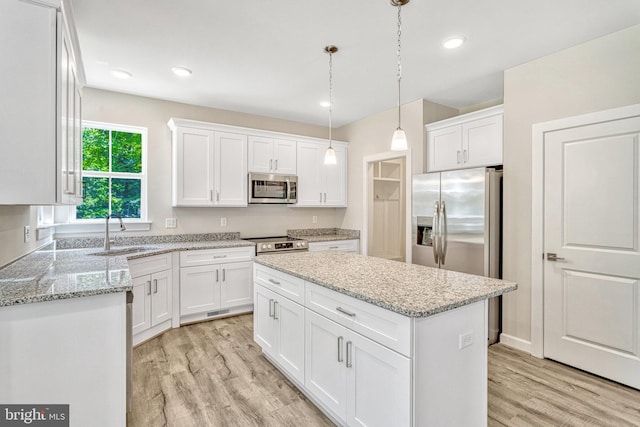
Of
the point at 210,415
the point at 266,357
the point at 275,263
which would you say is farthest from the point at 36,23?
the point at 266,357

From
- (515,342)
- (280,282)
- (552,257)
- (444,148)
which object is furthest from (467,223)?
(280,282)

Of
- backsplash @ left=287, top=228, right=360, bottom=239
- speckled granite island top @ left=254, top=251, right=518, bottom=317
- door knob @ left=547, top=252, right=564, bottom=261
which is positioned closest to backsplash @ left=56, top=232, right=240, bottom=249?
backsplash @ left=287, top=228, right=360, bottom=239

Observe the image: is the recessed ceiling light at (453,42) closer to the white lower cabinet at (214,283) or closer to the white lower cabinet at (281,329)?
the white lower cabinet at (281,329)

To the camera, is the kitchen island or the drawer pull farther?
the drawer pull

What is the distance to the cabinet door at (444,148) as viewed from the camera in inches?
A: 146

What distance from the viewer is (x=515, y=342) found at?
307 cm

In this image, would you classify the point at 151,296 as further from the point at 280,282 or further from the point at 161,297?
the point at 280,282

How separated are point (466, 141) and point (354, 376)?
2.93m

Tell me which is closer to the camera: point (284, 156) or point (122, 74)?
point (122, 74)

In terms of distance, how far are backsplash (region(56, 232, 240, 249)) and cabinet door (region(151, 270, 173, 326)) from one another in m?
0.64

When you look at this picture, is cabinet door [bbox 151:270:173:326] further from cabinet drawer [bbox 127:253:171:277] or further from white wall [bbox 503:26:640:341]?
white wall [bbox 503:26:640:341]

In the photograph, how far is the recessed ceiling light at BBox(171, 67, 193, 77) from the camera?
3.10 meters

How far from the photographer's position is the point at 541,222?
9.50 ft

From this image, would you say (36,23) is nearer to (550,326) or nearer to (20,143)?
Answer: (20,143)
